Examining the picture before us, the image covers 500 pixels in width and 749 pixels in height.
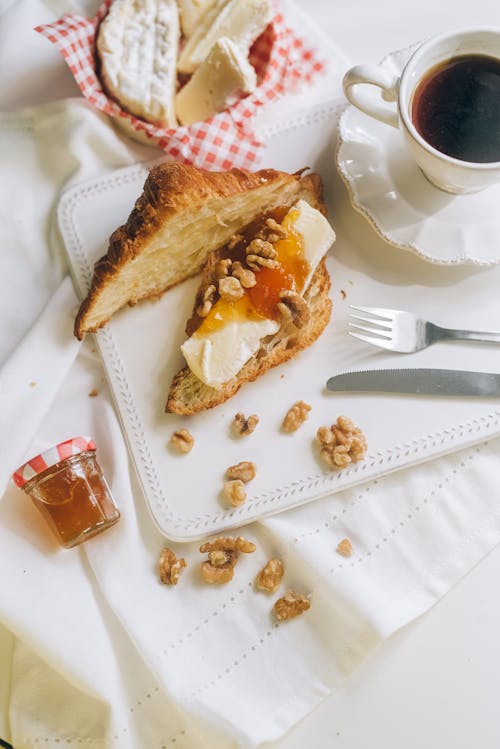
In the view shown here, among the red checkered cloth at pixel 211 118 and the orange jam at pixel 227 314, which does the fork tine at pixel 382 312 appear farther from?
the red checkered cloth at pixel 211 118

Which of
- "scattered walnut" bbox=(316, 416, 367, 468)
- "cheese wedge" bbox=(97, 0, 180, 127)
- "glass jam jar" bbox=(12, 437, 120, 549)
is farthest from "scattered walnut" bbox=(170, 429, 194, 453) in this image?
"cheese wedge" bbox=(97, 0, 180, 127)

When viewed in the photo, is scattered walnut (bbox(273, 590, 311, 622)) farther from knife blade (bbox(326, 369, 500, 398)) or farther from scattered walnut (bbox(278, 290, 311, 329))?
scattered walnut (bbox(278, 290, 311, 329))

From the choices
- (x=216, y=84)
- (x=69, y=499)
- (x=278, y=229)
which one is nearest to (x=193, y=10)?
(x=216, y=84)

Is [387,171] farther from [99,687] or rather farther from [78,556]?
[99,687]

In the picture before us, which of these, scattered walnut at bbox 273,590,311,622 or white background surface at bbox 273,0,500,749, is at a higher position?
scattered walnut at bbox 273,590,311,622

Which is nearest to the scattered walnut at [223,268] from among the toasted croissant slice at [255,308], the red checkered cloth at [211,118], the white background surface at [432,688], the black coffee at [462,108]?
the toasted croissant slice at [255,308]

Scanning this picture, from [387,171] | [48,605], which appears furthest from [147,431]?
[387,171]
